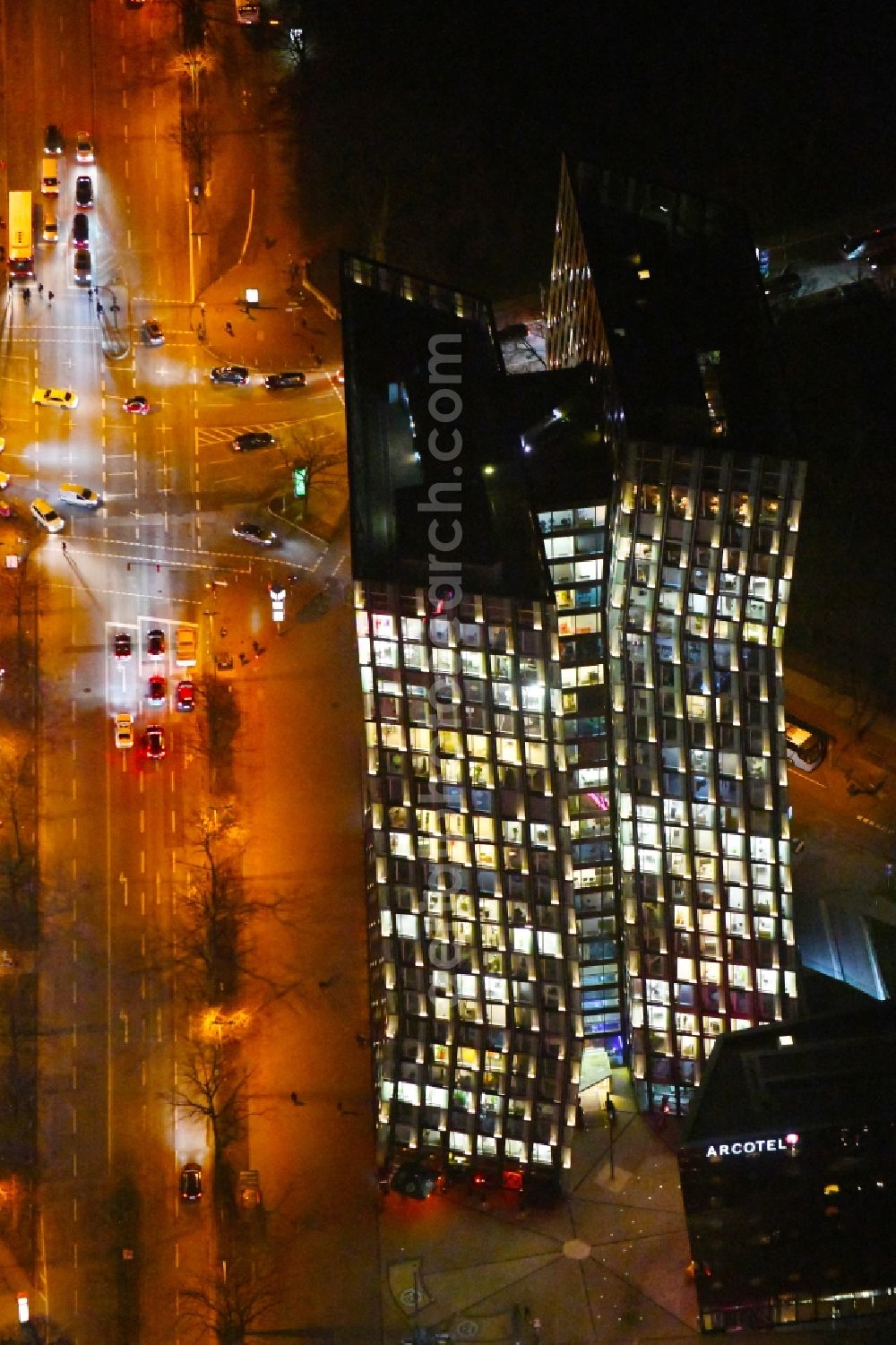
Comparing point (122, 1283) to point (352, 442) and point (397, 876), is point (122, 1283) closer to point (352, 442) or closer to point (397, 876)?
point (397, 876)

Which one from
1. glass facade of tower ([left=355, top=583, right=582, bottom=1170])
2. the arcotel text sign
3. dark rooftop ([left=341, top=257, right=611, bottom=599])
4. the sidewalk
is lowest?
the sidewalk

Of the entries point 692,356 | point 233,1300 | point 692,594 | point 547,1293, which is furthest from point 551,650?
point 233,1300

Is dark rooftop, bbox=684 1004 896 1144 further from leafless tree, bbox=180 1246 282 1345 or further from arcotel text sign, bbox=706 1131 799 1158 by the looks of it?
leafless tree, bbox=180 1246 282 1345

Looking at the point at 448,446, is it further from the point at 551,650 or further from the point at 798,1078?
the point at 798,1078

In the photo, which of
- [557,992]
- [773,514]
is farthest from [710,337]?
[557,992]

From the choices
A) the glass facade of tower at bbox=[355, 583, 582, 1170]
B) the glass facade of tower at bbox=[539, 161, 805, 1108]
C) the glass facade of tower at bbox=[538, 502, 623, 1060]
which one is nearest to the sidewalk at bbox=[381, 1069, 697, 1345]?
the glass facade of tower at bbox=[355, 583, 582, 1170]
